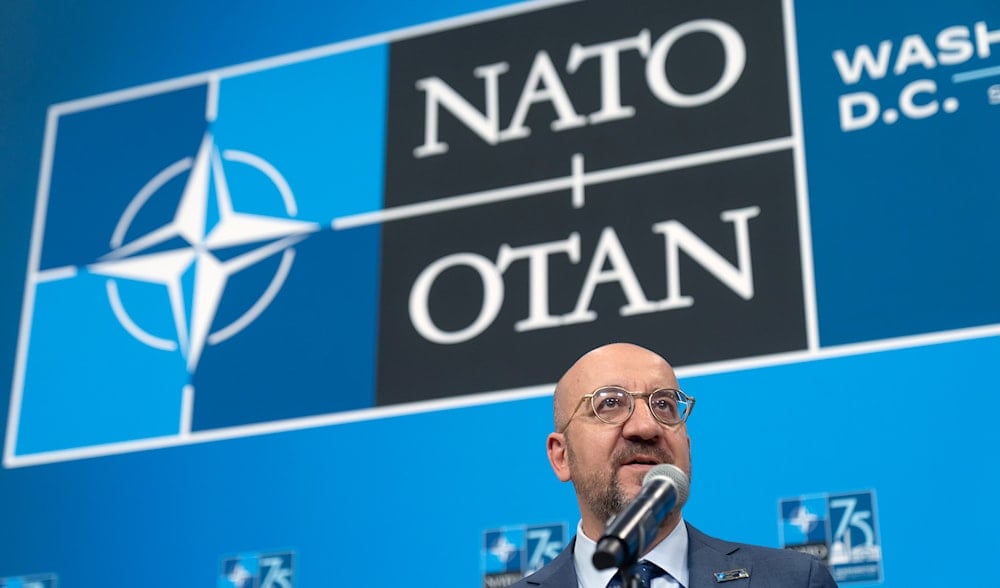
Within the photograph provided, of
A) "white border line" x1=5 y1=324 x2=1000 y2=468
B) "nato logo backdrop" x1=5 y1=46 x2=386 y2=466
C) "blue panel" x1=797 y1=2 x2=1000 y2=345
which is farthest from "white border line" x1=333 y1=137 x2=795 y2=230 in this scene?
"white border line" x1=5 y1=324 x2=1000 y2=468

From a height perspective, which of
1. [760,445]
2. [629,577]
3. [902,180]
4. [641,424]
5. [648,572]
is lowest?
[629,577]

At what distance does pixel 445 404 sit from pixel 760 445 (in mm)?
766

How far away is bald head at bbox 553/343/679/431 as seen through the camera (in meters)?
2.26

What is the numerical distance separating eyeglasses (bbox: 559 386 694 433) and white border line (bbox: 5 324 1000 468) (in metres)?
0.98

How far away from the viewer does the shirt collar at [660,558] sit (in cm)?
217

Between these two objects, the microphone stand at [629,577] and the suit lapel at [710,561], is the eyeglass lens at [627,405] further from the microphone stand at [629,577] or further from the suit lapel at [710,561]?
the microphone stand at [629,577]

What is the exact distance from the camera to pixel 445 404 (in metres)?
3.52

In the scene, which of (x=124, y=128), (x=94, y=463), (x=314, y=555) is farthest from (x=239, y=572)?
(x=124, y=128)

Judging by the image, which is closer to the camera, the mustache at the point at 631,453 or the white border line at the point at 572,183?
the mustache at the point at 631,453

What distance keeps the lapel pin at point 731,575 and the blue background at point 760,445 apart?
3.07 feet

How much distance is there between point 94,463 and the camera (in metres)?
3.84

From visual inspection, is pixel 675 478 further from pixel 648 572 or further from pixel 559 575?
pixel 559 575

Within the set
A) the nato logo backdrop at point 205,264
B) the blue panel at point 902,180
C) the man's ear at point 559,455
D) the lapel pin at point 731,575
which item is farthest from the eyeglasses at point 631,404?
the nato logo backdrop at point 205,264

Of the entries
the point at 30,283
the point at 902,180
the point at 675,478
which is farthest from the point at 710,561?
the point at 30,283
